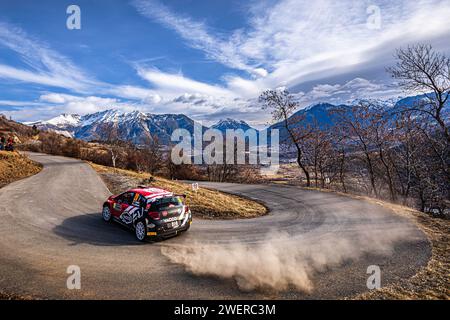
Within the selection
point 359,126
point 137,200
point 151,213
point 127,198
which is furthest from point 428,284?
point 359,126

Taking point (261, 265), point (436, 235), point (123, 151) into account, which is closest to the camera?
point (261, 265)

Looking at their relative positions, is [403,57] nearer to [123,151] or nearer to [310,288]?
[310,288]

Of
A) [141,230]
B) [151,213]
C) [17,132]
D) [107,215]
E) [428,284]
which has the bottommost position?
[428,284]

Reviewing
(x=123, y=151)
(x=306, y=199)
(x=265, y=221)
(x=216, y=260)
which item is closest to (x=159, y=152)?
(x=123, y=151)

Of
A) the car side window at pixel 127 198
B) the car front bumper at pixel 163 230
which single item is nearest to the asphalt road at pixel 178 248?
the car front bumper at pixel 163 230

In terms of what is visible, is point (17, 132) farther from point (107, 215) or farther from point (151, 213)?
point (151, 213)

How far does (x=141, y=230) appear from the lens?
33.2 ft

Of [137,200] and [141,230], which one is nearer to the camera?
[141,230]

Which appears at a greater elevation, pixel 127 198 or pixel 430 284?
pixel 127 198

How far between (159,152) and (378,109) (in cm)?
4222

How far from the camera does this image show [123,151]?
173ft

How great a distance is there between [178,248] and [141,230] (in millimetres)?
1758

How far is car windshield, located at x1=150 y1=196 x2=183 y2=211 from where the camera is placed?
403 inches
